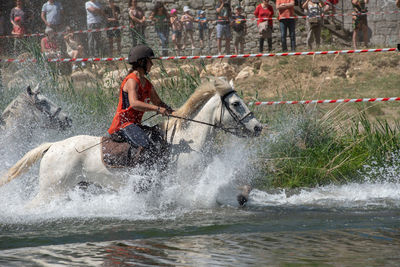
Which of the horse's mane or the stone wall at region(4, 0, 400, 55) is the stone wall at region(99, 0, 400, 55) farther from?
→ the horse's mane

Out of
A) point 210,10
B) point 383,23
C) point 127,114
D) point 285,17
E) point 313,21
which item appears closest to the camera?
point 127,114

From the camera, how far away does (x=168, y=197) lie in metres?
8.19

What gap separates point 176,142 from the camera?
8.11 m

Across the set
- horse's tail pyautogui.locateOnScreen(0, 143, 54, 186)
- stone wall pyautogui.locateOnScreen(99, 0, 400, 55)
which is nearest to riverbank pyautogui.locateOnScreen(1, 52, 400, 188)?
horse's tail pyautogui.locateOnScreen(0, 143, 54, 186)

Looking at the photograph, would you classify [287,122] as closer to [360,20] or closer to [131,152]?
[131,152]

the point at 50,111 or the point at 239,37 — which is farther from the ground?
the point at 239,37

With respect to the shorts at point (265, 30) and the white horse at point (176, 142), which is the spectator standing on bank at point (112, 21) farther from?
the white horse at point (176, 142)

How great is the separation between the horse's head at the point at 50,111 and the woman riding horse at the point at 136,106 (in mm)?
1794

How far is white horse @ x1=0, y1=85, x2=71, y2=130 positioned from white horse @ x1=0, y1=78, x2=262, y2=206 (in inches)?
60.1

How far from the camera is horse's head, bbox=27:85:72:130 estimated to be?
9656 mm

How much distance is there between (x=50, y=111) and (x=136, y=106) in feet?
7.80

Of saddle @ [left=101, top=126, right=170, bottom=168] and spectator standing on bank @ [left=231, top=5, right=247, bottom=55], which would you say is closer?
saddle @ [left=101, top=126, right=170, bottom=168]

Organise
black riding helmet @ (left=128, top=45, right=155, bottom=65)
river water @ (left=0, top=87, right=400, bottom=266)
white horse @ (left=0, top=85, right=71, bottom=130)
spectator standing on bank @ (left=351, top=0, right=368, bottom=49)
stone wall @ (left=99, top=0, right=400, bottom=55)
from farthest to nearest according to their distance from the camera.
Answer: stone wall @ (left=99, top=0, right=400, bottom=55) → spectator standing on bank @ (left=351, top=0, right=368, bottom=49) → white horse @ (left=0, top=85, right=71, bottom=130) → black riding helmet @ (left=128, top=45, right=155, bottom=65) → river water @ (left=0, top=87, right=400, bottom=266)

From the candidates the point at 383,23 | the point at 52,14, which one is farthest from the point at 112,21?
the point at 383,23
